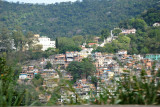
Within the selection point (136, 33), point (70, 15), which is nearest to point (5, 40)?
point (136, 33)

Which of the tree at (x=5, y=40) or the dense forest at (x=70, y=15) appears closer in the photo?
the tree at (x=5, y=40)

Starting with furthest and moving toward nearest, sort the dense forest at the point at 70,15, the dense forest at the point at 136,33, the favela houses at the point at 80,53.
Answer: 1. the dense forest at the point at 70,15
2. the dense forest at the point at 136,33
3. the favela houses at the point at 80,53

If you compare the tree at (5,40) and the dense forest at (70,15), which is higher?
the dense forest at (70,15)

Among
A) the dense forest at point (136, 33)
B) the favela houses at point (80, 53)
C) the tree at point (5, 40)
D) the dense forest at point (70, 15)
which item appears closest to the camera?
the favela houses at point (80, 53)

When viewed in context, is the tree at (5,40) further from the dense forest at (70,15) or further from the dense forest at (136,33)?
the dense forest at (70,15)

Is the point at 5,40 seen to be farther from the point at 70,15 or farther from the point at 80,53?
the point at 70,15

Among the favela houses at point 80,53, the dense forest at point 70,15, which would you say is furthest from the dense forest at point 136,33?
the dense forest at point 70,15

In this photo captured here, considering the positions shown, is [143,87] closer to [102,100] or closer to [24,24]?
[102,100]

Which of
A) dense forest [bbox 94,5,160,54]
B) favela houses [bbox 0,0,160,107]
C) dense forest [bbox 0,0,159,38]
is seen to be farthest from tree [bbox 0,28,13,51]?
dense forest [bbox 0,0,159,38]
